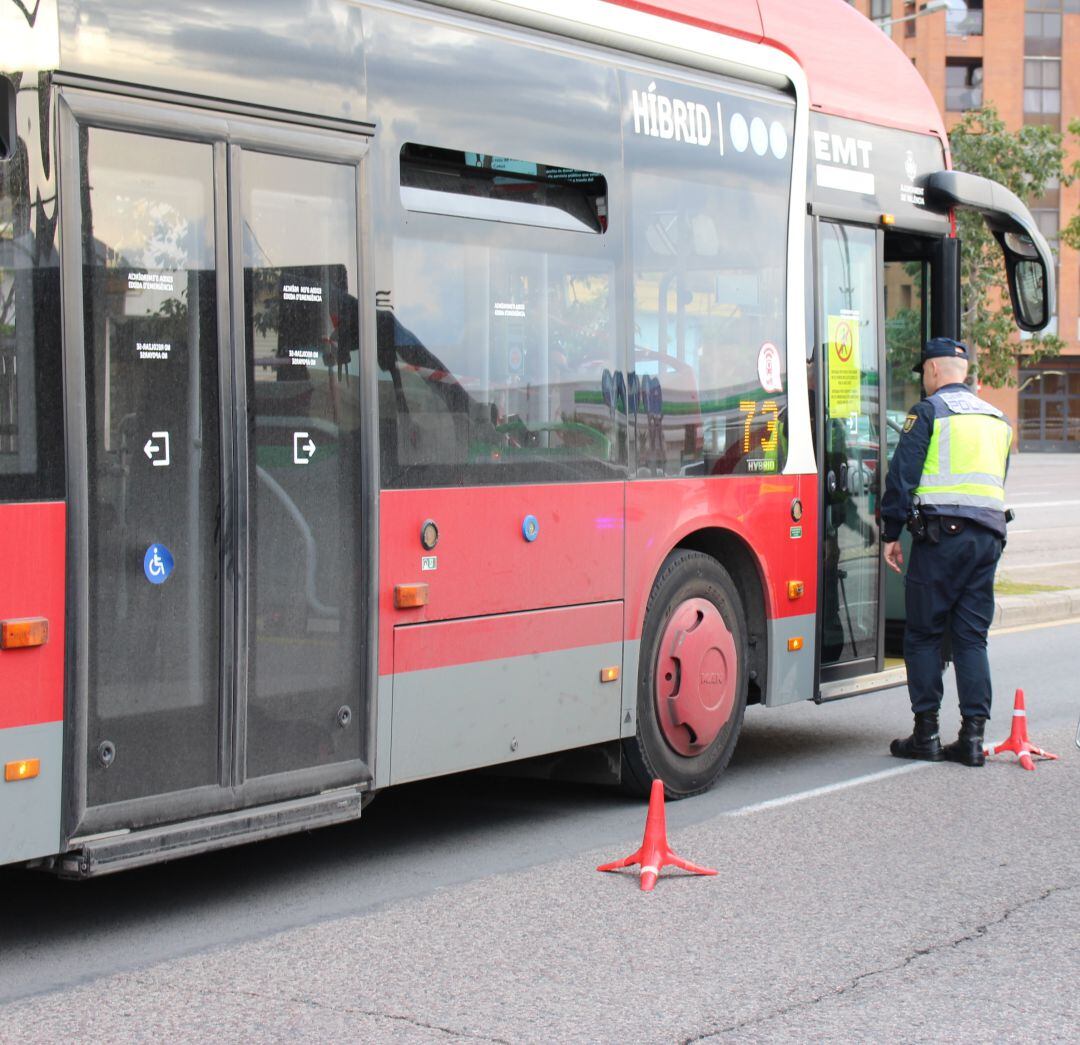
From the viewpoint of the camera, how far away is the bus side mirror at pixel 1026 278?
9.87 m

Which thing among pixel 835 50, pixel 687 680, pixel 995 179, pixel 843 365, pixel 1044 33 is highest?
pixel 1044 33

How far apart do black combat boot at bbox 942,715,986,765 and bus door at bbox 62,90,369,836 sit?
371 cm

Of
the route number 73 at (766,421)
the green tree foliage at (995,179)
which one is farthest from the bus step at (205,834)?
the green tree foliage at (995,179)

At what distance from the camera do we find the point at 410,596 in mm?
6117

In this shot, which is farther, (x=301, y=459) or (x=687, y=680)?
(x=687, y=680)

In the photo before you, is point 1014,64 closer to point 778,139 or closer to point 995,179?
point 995,179

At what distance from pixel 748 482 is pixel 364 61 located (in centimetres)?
281

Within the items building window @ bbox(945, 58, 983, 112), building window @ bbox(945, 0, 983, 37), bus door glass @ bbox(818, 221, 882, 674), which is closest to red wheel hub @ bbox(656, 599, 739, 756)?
bus door glass @ bbox(818, 221, 882, 674)

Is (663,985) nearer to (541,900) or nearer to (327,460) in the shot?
(541,900)

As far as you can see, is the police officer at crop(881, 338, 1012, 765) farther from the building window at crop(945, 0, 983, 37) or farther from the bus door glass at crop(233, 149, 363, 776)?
the building window at crop(945, 0, 983, 37)

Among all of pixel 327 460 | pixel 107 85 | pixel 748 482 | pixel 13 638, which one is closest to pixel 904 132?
pixel 748 482

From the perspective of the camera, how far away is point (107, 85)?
5.15 m

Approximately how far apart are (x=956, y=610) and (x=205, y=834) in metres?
4.44

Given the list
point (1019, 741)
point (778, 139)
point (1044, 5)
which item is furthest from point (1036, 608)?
point (1044, 5)
